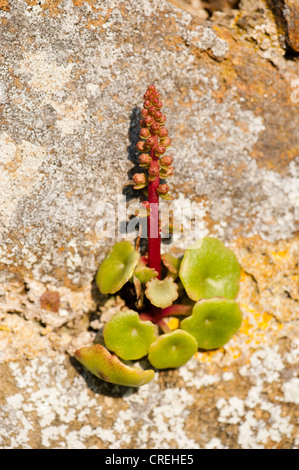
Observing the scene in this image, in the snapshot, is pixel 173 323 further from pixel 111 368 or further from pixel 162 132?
pixel 162 132

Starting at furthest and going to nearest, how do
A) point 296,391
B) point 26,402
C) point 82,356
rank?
point 296,391, point 26,402, point 82,356

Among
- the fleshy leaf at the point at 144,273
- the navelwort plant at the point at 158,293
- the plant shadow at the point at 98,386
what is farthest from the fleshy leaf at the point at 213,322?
the plant shadow at the point at 98,386

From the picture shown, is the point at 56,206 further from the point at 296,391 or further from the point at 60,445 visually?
the point at 296,391

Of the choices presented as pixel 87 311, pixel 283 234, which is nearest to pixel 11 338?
pixel 87 311

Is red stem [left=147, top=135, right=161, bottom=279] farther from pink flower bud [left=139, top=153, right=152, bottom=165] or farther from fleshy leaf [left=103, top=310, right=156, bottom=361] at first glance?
fleshy leaf [left=103, top=310, right=156, bottom=361]

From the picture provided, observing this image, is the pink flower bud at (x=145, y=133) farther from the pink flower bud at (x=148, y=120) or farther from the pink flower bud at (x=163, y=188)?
the pink flower bud at (x=163, y=188)

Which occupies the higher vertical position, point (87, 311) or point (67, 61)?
point (67, 61)

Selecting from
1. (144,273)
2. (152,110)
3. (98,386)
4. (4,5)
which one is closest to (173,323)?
(144,273)
